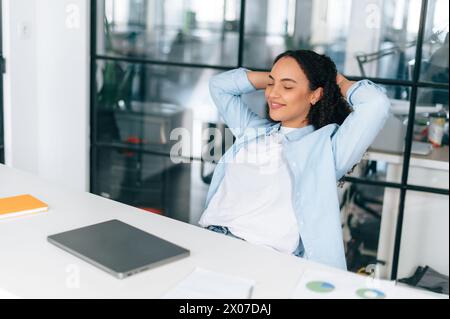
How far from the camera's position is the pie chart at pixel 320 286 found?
1.24m

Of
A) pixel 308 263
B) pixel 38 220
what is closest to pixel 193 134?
pixel 38 220

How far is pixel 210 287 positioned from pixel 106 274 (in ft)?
0.73

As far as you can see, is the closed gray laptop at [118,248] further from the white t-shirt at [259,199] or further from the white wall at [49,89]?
the white wall at [49,89]

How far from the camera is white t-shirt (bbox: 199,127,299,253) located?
6.16ft

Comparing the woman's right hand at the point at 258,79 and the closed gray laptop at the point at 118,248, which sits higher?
the woman's right hand at the point at 258,79

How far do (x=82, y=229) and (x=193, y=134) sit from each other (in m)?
1.57

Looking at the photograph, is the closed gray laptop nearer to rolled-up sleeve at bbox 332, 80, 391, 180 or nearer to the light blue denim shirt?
the light blue denim shirt

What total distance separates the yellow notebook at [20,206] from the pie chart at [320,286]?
2.64ft

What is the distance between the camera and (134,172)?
3.26 m

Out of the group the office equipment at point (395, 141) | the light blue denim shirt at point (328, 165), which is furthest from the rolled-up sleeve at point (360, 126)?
the office equipment at point (395, 141)

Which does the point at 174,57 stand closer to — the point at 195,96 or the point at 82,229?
the point at 195,96

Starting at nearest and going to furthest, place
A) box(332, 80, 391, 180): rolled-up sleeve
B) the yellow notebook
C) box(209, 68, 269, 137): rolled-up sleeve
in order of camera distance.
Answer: the yellow notebook, box(332, 80, 391, 180): rolled-up sleeve, box(209, 68, 269, 137): rolled-up sleeve

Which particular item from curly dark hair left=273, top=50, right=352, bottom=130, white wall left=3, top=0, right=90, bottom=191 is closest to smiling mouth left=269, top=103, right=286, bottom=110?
curly dark hair left=273, top=50, right=352, bottom=130

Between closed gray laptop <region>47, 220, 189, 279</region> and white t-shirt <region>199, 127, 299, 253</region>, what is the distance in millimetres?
478
